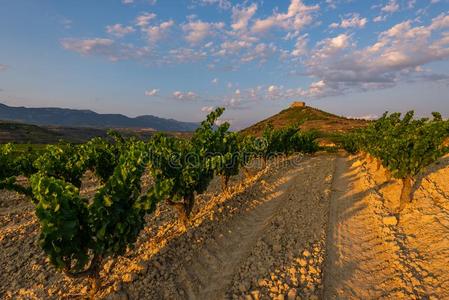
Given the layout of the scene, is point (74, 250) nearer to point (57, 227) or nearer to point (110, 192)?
point (57, 227)

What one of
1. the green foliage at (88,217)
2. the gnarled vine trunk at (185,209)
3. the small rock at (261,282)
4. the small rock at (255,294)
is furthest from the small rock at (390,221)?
the green foliage at (88,217)

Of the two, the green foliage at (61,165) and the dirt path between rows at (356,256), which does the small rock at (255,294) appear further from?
the green foliage at (61,165)

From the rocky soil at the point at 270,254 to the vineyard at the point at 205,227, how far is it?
63 mm

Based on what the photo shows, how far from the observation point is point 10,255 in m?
13.5

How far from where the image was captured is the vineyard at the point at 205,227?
9227mm

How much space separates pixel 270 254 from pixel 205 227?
3920 mm

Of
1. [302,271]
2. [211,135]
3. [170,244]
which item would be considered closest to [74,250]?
[170,244]

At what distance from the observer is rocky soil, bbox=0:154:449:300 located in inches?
403

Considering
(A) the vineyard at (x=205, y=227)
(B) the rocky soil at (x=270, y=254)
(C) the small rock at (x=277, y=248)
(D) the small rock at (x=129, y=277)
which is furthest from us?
(C) the small rock at (x=277, y=248)

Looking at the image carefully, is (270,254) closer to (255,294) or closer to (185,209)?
(255,294)

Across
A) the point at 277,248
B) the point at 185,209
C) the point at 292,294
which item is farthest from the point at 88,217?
the point at 277,248

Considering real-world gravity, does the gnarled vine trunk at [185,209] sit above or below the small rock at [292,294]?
above

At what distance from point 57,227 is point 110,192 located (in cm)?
214

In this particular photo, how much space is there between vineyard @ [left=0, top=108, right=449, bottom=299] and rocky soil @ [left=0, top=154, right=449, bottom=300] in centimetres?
6
